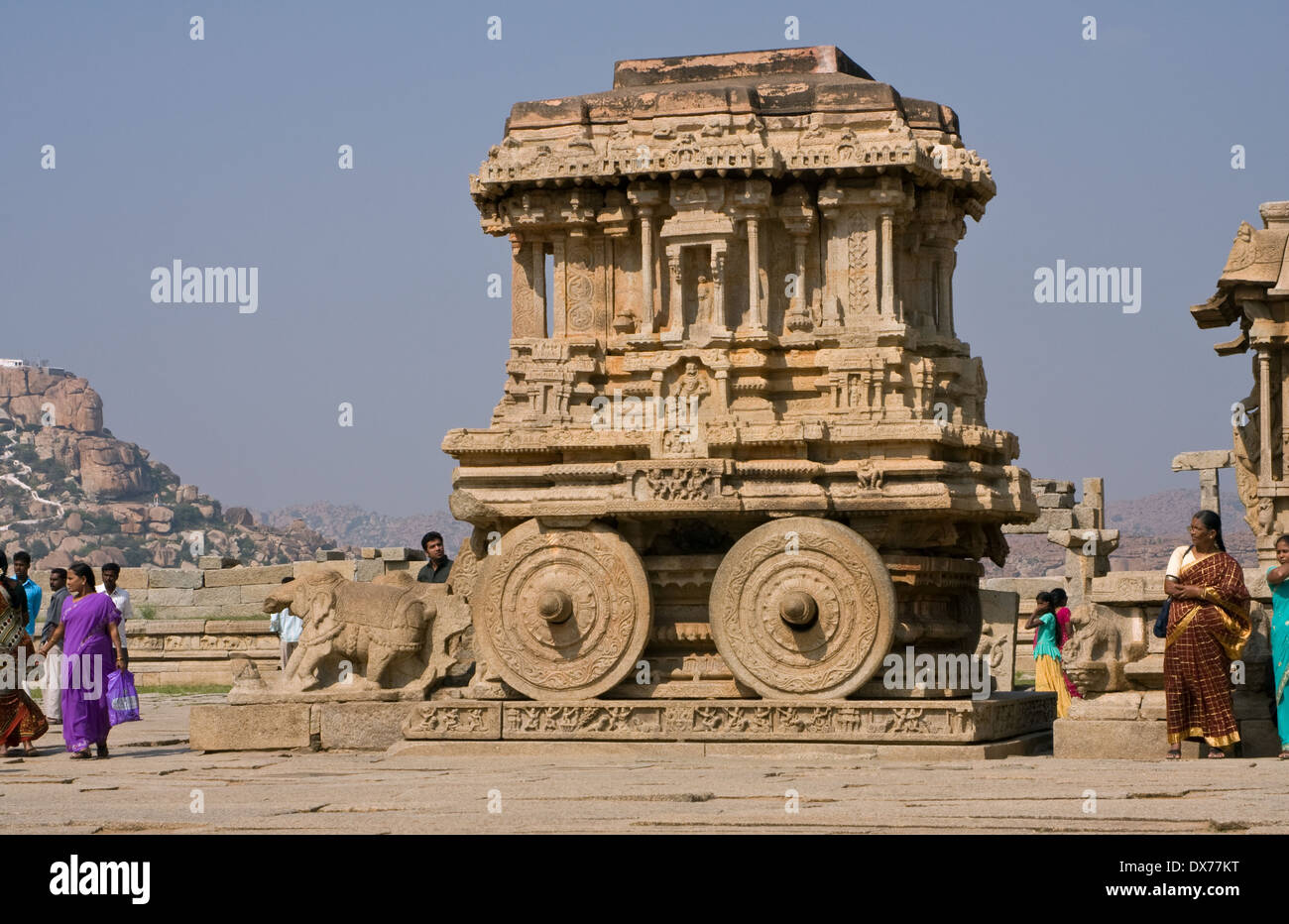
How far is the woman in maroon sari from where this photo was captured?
13.0 metres

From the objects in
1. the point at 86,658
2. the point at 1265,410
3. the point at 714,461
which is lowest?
the point at 86,658

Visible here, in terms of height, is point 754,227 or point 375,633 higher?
point 754,227

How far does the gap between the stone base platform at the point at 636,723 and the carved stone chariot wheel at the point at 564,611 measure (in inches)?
9.6

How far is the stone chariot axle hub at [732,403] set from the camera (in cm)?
1465

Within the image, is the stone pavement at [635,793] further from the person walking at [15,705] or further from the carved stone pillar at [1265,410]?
the carved stone pillar at [1265,410]

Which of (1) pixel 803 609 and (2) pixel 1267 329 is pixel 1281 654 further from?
(2) pixel 1267 329

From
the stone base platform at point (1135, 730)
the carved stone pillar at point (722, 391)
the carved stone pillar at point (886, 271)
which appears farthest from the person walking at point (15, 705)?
the stone base platform at point (1135, 730)

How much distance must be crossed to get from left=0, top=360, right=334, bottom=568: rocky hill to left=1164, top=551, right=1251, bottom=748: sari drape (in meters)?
68.9

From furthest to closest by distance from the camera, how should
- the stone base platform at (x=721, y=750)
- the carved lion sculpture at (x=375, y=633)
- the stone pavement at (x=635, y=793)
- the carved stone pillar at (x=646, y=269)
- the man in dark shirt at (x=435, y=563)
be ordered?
the man in dark shirt at (x=435, y=563) < the carved lion sculpture at (x=375, y=633) < the carved stone pillar at (x=646, y=269) < the stone base platform at (x=721, y=750) < the stone pavement at (x=635, y=793)

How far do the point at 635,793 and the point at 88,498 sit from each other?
108 m

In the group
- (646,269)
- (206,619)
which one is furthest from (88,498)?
(646,269)

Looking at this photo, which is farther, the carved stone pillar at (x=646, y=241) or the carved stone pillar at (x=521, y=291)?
the carved stone pillar at (x=521, y=291)

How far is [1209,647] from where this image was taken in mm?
12977

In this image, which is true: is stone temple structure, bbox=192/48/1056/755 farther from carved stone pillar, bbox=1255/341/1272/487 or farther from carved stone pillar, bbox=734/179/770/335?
carved stone pillar, bbox=1255/341/1272/487
